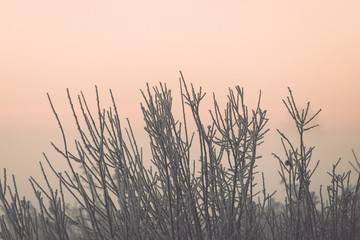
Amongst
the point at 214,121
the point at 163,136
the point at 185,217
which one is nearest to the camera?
the point at 163,136

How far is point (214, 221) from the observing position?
13.7ft

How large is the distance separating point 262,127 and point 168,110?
89 centimetres

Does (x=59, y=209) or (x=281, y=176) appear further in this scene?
(x=281, y=176)

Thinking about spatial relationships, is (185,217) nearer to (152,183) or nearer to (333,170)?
(152,183)

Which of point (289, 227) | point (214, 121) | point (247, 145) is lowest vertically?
point (289, 227)

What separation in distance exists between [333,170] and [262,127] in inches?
53.5

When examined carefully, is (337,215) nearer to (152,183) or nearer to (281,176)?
(281,176)

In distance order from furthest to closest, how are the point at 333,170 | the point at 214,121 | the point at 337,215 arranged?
the point at 333,170
the point at 337,215
the point at 214,121

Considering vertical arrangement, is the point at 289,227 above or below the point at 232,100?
below

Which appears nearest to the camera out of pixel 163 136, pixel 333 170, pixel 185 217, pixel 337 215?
pixel 163 136

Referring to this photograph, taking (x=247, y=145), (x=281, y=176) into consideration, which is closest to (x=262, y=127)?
(x=247, y=145)

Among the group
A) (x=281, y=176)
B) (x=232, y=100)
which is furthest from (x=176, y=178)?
(x=281, y=176)

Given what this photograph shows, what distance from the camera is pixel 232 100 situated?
4.23m

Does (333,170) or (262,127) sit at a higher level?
(262,127)
